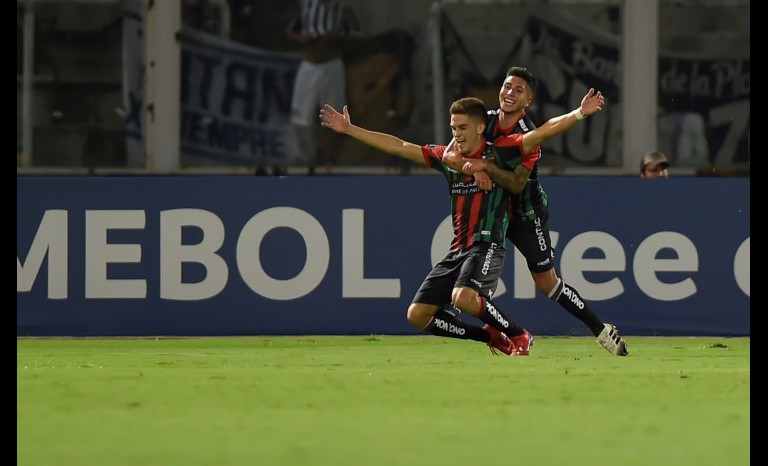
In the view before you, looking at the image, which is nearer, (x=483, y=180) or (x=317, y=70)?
(x=483, y=180)

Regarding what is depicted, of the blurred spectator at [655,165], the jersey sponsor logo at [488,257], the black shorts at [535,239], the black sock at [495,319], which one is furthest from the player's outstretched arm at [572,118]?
the blurred spectator at [655,165]

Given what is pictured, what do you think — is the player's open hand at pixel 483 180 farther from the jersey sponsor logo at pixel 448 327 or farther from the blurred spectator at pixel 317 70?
the blurred spectator at pixel 317 70

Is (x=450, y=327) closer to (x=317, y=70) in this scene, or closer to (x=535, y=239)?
(x=535, y=239)

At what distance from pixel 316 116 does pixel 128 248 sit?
2351mm

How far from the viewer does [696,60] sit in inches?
576

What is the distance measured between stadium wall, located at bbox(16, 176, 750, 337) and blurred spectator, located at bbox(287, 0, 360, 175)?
4.13 feet

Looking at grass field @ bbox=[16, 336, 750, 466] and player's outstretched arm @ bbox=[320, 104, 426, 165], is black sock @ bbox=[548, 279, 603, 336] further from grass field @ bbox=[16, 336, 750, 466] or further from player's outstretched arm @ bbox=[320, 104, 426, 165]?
player's outstretched arm @ bbox=[320, 104, 426, 165]

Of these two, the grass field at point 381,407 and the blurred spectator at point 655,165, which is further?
the blurred spectator at point 655,165

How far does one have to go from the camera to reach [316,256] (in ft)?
43.1

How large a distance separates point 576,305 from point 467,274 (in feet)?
3.05

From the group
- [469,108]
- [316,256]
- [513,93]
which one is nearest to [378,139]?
[469,108]

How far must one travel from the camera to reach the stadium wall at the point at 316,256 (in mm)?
13070

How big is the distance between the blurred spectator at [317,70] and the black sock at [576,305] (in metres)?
3.78

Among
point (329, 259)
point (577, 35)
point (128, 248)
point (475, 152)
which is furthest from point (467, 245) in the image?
point (577, 35)
